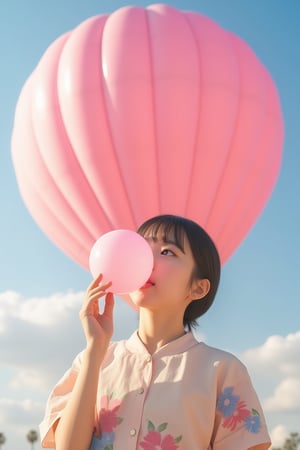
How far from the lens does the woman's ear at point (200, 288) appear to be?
124 inches

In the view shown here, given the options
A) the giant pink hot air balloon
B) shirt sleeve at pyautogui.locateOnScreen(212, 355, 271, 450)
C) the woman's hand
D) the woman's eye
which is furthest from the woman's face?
the giant pink hot air balloon

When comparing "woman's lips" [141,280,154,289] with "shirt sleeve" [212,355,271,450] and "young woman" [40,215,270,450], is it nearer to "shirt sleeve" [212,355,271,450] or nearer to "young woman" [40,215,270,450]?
"young woman" [40,215,270,450]

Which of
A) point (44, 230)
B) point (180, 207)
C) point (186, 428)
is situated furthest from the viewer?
point (44, 230)

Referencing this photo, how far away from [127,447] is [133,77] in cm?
836

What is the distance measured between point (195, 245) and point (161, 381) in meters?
0.62

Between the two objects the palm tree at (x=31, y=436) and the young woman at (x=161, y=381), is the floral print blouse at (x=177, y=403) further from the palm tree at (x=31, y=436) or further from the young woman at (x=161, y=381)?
the palm tree at (x=31, y=436)

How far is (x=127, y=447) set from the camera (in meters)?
2.78

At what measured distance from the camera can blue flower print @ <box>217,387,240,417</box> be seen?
9.34 ft

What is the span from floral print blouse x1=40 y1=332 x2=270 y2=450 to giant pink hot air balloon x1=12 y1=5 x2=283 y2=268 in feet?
23.9

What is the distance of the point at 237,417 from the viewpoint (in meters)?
2.85

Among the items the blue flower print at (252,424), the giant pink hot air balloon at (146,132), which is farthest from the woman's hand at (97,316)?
the giant pink hot air balloon at (146,132)

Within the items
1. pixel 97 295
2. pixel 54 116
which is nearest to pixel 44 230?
pixel 54 116

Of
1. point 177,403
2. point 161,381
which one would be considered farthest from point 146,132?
point 177,403

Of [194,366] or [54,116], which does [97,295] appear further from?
[54,116]
